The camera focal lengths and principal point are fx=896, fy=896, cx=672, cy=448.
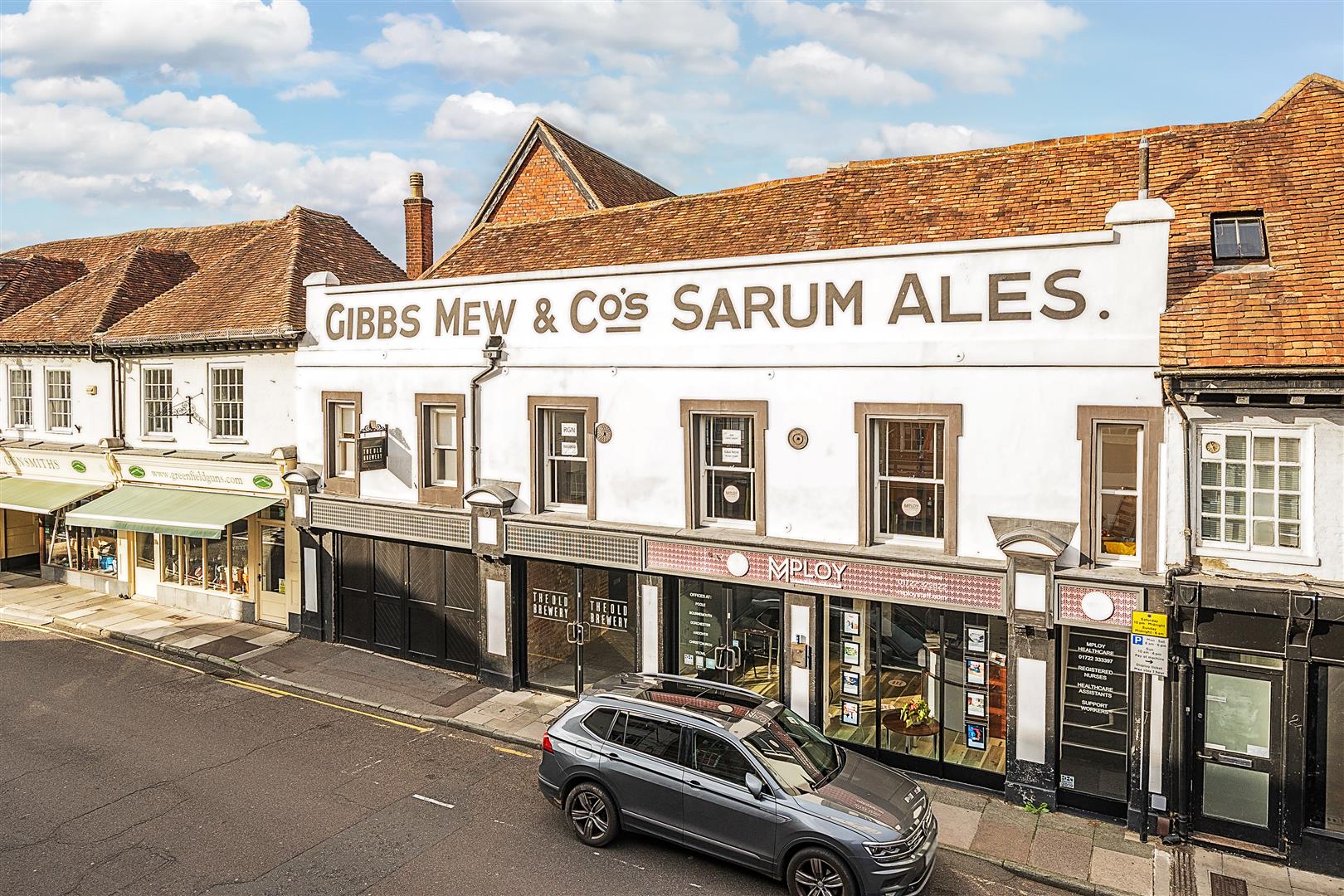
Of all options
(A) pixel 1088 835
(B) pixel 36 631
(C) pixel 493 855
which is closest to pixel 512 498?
(C) pixel 493 855

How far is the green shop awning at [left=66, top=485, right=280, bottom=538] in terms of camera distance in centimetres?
2020

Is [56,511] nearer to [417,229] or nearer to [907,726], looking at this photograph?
[417,229]

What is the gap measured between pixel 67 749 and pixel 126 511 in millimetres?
9098

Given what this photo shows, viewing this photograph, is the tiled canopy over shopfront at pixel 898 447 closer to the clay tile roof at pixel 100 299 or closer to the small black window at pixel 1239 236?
the small black window at pixel 1239 236

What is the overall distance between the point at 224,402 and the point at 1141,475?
64.4 ft

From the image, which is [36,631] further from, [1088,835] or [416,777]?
[1088,835]

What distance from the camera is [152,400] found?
2314cm

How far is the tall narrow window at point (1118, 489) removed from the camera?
479 inches

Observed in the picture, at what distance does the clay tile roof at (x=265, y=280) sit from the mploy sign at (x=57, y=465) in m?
3.46

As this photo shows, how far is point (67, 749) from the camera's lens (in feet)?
46.4

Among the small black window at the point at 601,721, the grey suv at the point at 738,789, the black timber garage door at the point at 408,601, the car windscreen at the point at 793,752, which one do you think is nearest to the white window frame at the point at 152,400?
the black timber garage door at the point at 408,601

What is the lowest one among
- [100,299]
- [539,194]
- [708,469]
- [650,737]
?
[650,737]

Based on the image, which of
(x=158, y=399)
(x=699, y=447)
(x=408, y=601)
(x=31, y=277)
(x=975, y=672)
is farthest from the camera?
(x=31, y=277)

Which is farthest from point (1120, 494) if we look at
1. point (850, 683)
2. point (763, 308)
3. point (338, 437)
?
point (338, 437)
